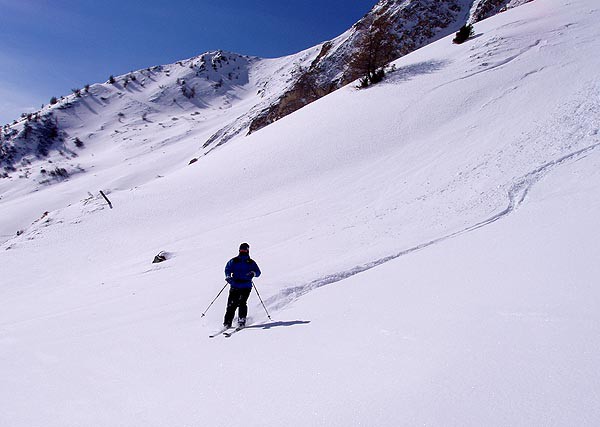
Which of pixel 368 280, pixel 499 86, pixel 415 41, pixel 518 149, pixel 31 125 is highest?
pixel 31 125

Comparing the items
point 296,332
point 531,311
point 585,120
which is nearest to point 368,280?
point 296,332

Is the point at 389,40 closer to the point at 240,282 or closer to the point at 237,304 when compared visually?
the point at 240,282

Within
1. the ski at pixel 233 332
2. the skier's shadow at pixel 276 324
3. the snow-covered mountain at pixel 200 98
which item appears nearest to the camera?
the skier's shadow at pixel 276 324

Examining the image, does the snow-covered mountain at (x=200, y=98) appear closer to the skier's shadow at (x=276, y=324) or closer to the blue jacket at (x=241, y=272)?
the blue jacket at (x=241, y=272)

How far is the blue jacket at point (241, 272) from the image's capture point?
264 inches

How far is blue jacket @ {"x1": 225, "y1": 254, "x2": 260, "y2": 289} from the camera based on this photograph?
6.70 m

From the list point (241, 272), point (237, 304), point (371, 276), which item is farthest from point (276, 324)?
point (371, 276)

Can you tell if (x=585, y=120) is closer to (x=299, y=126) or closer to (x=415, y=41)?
(x=299, y=126)

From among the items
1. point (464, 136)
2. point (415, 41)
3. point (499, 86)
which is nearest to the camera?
point (464, 136)

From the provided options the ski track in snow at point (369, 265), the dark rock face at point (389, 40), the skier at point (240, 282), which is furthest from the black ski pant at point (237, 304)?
the dark rock face at point (389, 40)

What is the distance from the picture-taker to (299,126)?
21.2 metres

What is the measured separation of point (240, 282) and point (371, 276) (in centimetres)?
254

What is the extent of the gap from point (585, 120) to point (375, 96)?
11696 mm

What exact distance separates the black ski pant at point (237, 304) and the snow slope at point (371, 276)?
1.27 ft
